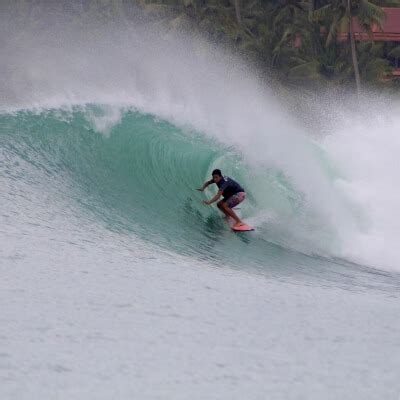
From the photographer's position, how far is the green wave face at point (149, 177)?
10.6m

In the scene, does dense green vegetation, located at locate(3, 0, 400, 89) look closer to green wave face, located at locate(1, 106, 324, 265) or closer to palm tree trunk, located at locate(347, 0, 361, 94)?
palm tree trunk, located at locate(347, 0, 361, 94)

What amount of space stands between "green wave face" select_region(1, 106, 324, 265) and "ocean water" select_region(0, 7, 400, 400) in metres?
0.04

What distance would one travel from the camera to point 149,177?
13.3m

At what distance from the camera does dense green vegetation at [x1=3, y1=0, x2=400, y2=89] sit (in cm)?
3781

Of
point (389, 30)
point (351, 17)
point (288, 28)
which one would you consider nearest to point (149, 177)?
point (351, 17)

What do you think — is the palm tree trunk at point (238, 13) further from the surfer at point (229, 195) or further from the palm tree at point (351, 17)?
the surfer at point (229, 195)

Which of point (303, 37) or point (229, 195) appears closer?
point (229, 195)

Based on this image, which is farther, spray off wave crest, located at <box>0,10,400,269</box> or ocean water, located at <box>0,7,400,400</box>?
spray off wave crest, located at <box>0,10,400,269</box>

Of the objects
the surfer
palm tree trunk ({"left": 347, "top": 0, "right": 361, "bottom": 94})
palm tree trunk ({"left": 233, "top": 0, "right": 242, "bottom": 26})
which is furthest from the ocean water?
palm tree trunk ({"left": 233, "top": 0, "right": 242, "bottom": 26})

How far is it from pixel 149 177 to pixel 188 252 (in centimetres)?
374

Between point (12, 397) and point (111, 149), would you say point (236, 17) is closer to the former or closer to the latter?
point (111, 149)

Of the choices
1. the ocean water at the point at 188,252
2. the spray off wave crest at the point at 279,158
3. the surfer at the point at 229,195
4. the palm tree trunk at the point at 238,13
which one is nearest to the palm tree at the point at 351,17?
the palm tree trunk at the point at 238,13

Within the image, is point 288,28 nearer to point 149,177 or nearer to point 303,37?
point 303,37

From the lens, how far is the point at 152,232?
10.4m
